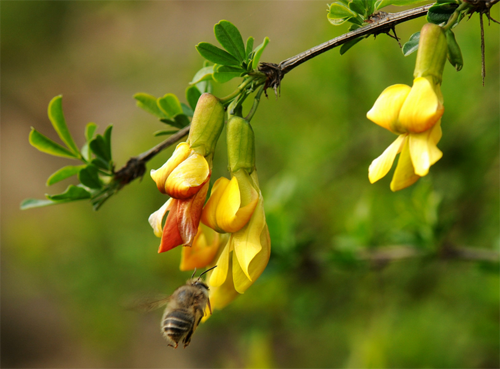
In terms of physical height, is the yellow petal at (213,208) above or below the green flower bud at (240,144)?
below

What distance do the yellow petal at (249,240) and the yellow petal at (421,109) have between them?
214 mm

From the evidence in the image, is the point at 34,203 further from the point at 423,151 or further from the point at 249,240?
the point at 423,151

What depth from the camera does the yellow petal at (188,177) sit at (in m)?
0.51

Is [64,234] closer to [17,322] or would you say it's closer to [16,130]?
[17,322]

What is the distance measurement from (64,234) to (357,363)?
319 centimetres

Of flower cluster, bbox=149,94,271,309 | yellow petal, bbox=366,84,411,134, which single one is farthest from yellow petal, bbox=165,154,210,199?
yellow petal, bbox=366,84,411,134

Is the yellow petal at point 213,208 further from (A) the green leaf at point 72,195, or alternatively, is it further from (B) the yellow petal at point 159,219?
(A) the green leaf at point 72,195

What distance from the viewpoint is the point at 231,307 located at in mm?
1662

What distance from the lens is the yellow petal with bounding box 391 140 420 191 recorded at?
500 mm

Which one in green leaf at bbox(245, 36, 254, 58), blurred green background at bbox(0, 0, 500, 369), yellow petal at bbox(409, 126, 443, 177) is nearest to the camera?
yellow petal at bbox(409, 126, 443, 177)

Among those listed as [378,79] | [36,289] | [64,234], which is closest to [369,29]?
[378,79]

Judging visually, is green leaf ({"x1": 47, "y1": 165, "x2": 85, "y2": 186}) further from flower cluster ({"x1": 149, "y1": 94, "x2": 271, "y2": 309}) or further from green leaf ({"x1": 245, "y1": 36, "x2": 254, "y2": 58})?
green leaf ({"x1": 245, "y1": 36, "x2": 254, "y2": 58})

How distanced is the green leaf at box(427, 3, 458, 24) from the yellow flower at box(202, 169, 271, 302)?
30 cm

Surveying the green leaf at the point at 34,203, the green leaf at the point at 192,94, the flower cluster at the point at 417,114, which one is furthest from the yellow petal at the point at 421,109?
the green leaf at the point at 34,203
